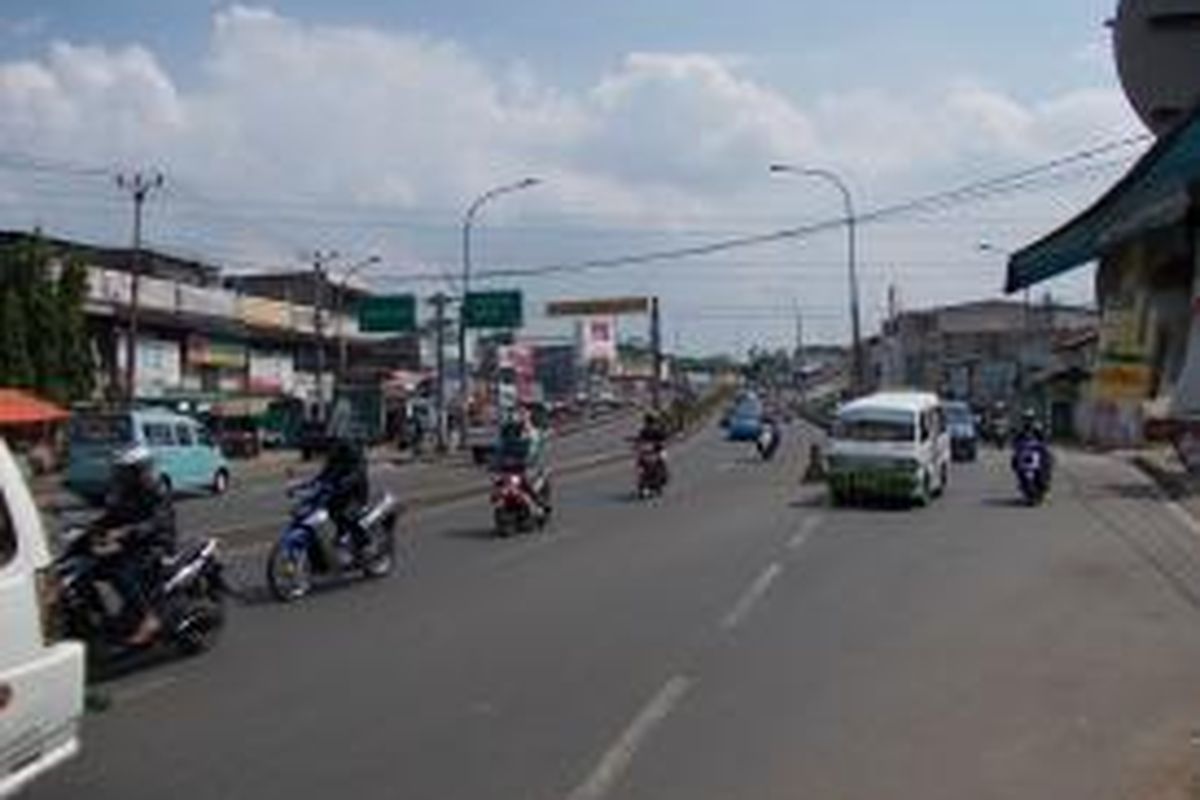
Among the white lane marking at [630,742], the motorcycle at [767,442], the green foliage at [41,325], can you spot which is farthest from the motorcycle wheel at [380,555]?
the green foliage at [41,325]

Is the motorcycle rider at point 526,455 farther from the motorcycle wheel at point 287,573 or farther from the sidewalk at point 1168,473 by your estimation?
the motorcycle wheel at point 287,573

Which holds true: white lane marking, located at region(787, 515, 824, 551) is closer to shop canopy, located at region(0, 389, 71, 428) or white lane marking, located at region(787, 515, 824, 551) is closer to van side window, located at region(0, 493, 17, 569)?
van side window, located at region(0, 493, 17, 569)

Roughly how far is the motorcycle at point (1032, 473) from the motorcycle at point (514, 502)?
10530mm

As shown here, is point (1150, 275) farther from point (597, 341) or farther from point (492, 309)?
point (597, 341)

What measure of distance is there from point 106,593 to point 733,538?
14.2 m

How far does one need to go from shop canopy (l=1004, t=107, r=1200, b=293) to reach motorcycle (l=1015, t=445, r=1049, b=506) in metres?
31.7

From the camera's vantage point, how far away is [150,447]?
1657 inches

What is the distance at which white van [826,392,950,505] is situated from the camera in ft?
118

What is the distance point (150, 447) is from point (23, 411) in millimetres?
13340

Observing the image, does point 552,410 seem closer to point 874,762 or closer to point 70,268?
point 70,268

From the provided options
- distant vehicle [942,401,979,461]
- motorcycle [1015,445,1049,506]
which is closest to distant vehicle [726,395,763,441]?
distant vehicle [942,401,979,461]

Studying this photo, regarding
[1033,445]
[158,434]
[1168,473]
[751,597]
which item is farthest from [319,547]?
[1168,473]

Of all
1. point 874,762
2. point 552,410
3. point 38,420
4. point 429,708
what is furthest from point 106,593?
point 552,410

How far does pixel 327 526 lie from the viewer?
20.0 m
